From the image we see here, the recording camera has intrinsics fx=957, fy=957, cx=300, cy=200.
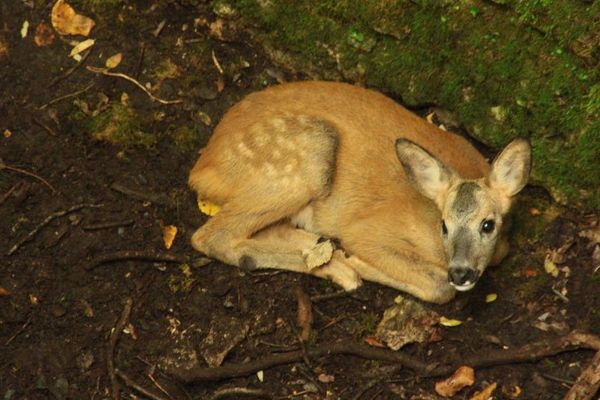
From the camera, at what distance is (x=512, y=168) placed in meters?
5.46

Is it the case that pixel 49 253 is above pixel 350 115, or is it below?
below

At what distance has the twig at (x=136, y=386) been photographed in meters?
5.66

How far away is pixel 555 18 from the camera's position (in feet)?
17.7

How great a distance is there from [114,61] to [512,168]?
3.01 metres

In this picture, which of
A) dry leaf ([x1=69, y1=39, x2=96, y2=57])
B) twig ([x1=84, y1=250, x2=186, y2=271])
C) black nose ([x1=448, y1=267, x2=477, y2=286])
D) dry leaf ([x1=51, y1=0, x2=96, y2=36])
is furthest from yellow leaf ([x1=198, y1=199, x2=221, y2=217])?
black nose ([x1=448, y1=267, x2=477, y2=286])

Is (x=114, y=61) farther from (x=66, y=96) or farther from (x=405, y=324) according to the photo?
(x=405, y=324)

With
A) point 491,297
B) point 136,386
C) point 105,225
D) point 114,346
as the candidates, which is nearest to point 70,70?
point 105,225

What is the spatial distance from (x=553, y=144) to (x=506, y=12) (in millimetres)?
881

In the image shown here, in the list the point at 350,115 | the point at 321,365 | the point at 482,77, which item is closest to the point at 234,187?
the point at 350,115

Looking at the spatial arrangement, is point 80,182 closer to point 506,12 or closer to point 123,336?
point 123,336

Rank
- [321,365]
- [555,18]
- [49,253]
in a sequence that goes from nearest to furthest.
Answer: [555,18] < [321,365] < [49,253]

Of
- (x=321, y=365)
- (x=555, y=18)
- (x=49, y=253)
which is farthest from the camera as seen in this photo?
(x=49, y=253)

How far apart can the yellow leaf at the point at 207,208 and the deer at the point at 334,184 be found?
0.45 feet

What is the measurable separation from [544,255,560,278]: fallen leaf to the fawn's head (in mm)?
609
